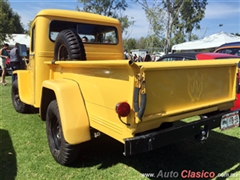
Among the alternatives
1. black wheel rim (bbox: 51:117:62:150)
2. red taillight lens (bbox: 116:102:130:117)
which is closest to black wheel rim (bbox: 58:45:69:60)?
black wheel rim (bbox: 51:117:62:150)

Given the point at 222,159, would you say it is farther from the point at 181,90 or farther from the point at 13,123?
the point at 13,123

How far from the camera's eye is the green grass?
110 inches

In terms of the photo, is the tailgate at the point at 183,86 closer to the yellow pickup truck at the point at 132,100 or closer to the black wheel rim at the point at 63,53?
the yellow pickup truck at the point at 132,100

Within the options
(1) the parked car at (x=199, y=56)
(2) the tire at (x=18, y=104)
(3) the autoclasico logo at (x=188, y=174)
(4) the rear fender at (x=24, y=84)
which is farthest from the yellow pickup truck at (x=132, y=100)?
(1) the parked car at (x=199, y=56)

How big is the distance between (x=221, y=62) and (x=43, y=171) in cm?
262

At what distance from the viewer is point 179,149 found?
3.50 metres

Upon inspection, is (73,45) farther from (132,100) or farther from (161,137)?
(161,137)

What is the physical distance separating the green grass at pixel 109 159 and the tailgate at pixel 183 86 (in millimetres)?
834

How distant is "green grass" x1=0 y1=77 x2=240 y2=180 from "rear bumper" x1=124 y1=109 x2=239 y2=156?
75 centimetres

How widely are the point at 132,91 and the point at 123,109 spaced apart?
176mm

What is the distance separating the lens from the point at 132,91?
6.44ft

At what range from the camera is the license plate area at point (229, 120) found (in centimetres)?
271

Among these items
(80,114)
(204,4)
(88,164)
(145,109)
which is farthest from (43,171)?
(204,4)

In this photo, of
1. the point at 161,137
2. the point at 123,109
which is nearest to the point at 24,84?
the point at 123,109
